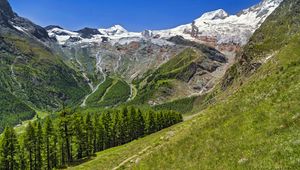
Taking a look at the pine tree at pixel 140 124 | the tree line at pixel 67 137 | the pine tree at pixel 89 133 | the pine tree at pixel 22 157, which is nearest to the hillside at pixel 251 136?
the tree line at pixel 67 137

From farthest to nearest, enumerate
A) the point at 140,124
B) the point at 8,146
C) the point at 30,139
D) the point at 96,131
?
the point at 140,124 → the point at 96,131 → the point at 30,139 → the point at 8,146

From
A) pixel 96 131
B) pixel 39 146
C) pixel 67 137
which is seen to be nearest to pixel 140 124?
pixel 96 131

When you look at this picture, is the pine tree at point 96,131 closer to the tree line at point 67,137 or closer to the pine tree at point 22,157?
the tree line at point 67,137

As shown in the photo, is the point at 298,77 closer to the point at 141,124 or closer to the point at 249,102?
the point at 249,102

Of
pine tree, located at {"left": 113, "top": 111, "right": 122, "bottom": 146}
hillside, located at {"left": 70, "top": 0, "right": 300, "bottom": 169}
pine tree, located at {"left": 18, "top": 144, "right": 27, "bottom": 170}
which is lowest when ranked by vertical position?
pine tree, located at {"left": 18, "top": 144, "right": 27, "bottom": 170}

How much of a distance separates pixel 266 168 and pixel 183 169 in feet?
38.3

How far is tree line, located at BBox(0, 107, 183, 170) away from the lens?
90.6 meters

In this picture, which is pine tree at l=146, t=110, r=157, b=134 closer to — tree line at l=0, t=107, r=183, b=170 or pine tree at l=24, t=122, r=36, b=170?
tree line at l=0, t=107, r=183, b=170

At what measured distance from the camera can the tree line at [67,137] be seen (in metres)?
90.6

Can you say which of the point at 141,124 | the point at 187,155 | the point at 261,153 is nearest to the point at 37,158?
the point at 141,124

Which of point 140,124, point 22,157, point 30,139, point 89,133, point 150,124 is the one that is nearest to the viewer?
point 30,139

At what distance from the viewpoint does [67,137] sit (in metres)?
89.2

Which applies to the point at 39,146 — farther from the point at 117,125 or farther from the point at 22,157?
the point at 117,125

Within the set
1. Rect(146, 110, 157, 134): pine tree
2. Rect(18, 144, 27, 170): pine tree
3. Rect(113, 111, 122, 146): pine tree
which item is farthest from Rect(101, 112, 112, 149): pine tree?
Rect(18, 144, 27, 170): pine tree
